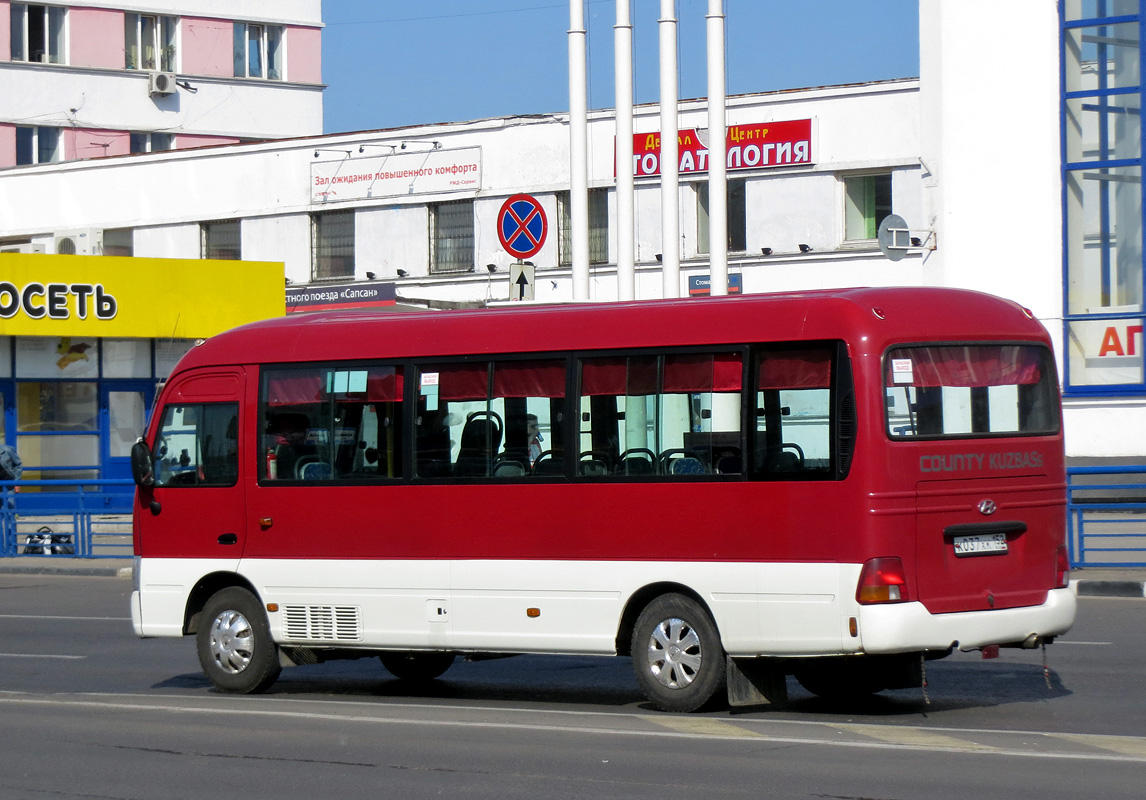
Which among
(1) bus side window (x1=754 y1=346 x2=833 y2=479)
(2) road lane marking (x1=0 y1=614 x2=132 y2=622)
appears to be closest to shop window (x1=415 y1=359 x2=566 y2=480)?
(1) bus side window (x1=754 y1=346 x2=833 y2=479)

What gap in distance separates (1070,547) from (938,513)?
10.2 metres

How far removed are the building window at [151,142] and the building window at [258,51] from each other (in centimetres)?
323

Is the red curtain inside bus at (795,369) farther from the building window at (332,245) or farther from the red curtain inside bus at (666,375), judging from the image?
the building window at (332,245)

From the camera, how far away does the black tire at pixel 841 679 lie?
11.1 m

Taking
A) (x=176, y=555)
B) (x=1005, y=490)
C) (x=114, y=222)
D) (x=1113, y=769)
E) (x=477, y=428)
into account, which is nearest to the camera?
(x=1113, y=769)

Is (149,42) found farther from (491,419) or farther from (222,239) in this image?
(491,419)

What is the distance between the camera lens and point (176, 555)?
12555 millimetres

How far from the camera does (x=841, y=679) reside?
1136 centimetres

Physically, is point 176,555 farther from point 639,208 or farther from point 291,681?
point 639,208

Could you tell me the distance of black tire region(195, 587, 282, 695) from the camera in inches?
480

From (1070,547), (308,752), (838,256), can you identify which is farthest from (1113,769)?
(838,256)

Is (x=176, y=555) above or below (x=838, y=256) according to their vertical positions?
below

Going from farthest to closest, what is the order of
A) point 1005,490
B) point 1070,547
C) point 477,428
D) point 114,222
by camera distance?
point 114,222
point 1070,547
point 477,428
point 1005,490

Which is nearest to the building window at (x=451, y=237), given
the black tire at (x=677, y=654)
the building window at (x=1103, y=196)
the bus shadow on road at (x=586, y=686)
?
the building window at (x=1103, y=196)
